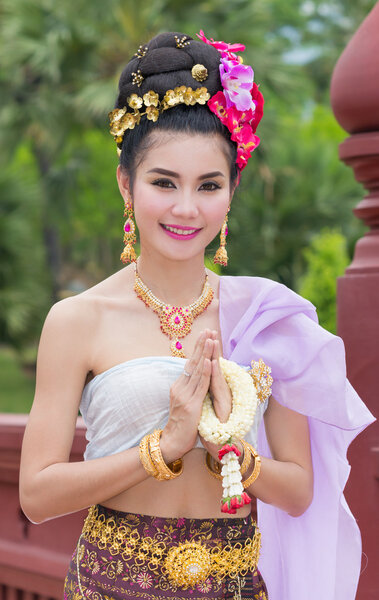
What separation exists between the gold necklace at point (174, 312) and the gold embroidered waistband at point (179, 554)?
1.52 ft

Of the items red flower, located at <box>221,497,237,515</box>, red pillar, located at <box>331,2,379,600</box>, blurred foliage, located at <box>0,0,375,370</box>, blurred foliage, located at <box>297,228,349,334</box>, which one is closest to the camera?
red flower, located at <box>221,497,237,515</box>

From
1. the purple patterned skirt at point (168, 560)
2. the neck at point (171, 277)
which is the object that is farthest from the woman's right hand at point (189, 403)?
the neck at point (171, 277)

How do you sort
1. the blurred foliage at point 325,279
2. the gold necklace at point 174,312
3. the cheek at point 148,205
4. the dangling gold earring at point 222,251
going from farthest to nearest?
the blurred foliage at point 325,279
the dangling gold earring at point 222,251
the gold necklace at point 174,312
the cheek at point 148,205

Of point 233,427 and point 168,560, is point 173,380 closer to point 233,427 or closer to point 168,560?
point 233,427

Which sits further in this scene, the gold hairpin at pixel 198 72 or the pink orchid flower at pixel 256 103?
the pink orchid flower at pixel 256 103

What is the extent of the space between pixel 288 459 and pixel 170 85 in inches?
38.8

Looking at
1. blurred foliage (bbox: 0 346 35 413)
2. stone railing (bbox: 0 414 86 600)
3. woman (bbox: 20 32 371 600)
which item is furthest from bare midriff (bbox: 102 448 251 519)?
blurred foliage (bbox: 0 346 35 413)

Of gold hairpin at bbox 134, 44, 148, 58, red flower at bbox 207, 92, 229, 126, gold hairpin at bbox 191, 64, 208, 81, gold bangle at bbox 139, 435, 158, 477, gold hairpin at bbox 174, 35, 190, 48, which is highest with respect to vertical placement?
gold hairpin at bbox 174, 35, 190, 48

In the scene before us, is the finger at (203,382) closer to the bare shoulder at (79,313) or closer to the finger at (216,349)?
the finger at (216,349)

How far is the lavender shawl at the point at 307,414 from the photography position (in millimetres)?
2119

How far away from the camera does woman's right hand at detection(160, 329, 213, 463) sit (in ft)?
6.31

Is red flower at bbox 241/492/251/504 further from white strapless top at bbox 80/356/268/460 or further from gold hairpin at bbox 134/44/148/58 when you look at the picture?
gold hairpin at bbox 134/44/148/58

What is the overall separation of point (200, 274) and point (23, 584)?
1808mm

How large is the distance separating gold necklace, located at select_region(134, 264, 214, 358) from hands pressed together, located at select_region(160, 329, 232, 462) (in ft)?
0.69
